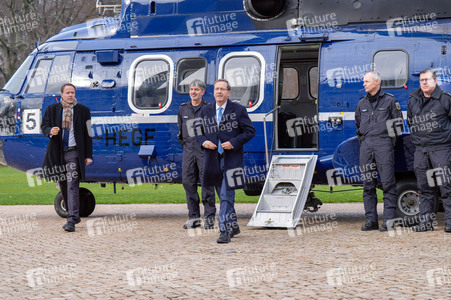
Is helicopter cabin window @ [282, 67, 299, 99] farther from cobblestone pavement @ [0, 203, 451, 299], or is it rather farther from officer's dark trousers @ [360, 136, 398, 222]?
officer's dark trousers @ [360, 136, 398, 222]

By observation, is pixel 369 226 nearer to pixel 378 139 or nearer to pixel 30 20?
pixel 378 139

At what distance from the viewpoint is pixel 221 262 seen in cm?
809

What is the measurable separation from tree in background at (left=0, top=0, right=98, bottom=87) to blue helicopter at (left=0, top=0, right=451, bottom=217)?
81.8ft

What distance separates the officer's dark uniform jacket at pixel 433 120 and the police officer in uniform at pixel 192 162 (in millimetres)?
3118

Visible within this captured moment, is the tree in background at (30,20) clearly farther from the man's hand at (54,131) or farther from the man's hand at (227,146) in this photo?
the man's hand at (227,146)

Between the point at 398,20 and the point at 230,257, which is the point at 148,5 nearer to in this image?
the point at 398,20

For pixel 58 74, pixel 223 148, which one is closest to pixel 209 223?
pixel 223 148

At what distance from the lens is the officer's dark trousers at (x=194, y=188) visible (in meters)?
11.3

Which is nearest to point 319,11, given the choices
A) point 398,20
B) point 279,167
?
point 398,20

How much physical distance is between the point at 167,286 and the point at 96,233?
4.59 m

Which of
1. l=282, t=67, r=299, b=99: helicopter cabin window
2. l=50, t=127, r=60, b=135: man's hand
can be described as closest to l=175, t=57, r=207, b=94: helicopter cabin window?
l=282, t=67, r=299, b=99: helicopter cabin window

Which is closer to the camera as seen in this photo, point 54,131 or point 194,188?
point 54,131

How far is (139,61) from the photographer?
12633 mm

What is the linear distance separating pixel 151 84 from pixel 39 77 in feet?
7.06
